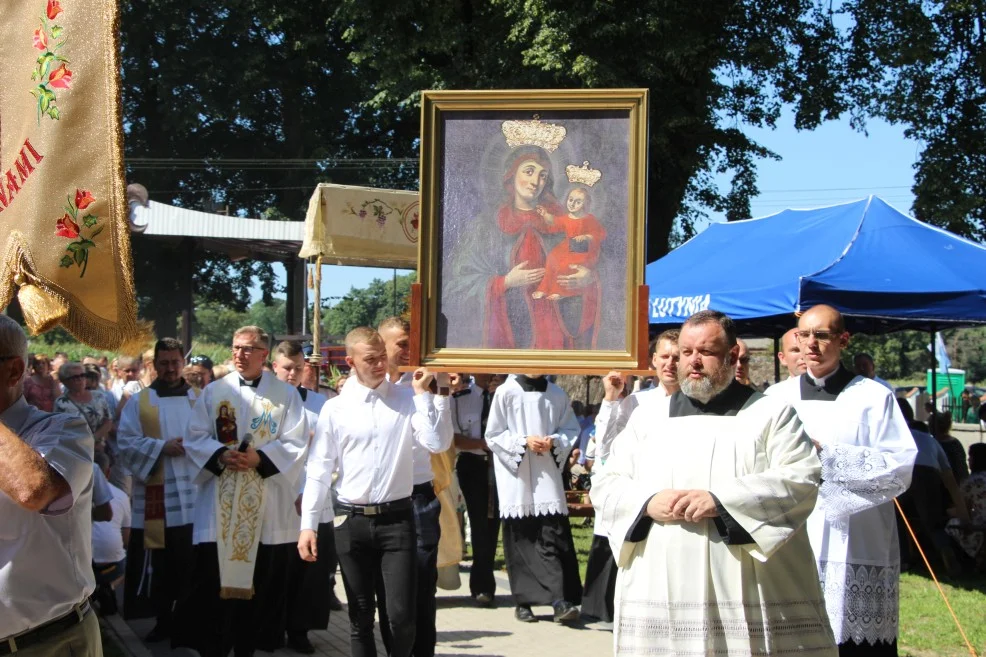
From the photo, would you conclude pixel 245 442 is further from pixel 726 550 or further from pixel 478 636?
pixel 726 550

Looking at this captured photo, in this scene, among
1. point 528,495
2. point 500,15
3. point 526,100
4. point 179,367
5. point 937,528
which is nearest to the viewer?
point 526,100

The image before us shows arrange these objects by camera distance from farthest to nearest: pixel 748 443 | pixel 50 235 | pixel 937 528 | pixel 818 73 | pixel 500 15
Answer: pixel 818 73
pixel 500 15
pixel 937 528
pixel 748 443
pixel 50 235

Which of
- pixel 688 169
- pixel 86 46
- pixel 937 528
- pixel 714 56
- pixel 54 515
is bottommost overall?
pixel 937 528

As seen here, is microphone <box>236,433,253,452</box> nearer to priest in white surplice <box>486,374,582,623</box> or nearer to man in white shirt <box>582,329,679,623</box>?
man in white shirt <box>582,329,679,623</box>

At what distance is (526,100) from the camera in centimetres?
548

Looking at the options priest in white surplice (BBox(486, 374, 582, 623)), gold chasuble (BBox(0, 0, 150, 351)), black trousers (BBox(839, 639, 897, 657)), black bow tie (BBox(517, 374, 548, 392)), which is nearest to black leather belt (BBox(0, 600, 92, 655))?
gold chasuble (BBox(0, 0, 150, 351))

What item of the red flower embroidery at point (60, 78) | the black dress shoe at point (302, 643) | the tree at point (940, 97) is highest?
the tree at point (940, 97)

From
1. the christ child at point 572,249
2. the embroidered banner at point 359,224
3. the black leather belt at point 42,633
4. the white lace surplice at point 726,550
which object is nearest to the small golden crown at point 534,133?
the christ child at point 572,249

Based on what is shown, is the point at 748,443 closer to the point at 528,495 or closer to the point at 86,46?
the point at 86,46

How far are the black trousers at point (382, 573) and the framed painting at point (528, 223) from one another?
1.13 m

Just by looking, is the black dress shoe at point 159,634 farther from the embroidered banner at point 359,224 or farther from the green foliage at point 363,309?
the green foliage at point 363,309

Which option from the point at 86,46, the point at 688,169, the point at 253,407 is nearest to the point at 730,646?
the point at 86,46

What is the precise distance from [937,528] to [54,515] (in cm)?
944

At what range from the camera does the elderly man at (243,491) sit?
22.4ft
